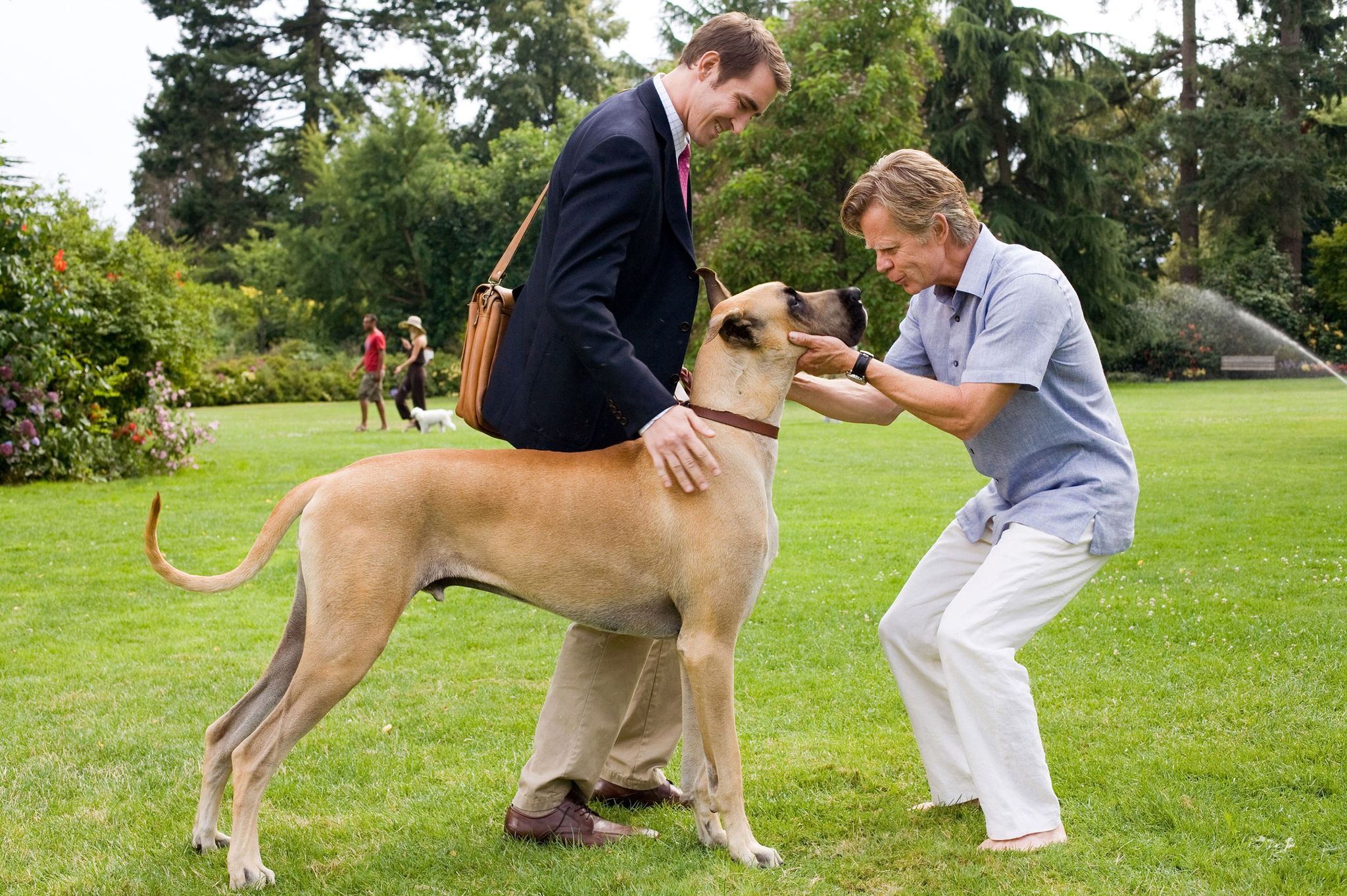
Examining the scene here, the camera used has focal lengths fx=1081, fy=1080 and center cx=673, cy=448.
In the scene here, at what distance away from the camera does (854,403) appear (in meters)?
4.27

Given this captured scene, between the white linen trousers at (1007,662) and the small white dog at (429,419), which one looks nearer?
the white linen trousers at (1007,662)

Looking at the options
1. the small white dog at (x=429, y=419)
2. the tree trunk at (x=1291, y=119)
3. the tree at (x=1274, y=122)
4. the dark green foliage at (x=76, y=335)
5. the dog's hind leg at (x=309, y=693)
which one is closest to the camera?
the dog's hind leg at (x=309, y=693)

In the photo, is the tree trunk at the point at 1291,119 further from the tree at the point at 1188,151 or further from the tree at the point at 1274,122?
the tree at the point at 1188,151

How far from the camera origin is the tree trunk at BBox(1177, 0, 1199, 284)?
140 ft

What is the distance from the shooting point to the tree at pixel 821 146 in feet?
99.8

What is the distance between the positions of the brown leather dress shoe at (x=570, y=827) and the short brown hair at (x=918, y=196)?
7.66 ft

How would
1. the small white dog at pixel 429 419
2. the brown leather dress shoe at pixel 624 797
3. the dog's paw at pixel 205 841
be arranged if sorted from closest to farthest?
the dog's paw at pixel 205 841 → the brown leather dress shoe at pixel 624 797 → the small white dog at pixel 429 419

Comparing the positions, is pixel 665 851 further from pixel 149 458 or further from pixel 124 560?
pixel 149 458

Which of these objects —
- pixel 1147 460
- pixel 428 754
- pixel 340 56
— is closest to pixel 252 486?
pixel 428 754

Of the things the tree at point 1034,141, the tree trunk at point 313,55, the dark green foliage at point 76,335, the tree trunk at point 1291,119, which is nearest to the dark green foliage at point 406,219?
the tree trunk at point 313,55

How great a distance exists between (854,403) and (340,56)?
48.9 meters

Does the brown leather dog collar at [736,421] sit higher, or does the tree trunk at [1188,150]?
the tree trunk at [1188,150]

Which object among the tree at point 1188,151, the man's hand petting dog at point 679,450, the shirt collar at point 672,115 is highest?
the tree at point 1188,151

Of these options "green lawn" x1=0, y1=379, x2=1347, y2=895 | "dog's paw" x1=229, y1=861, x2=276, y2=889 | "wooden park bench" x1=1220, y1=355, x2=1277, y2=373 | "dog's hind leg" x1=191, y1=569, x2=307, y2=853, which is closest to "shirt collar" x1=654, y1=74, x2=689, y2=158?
"green lawn" x1=0, y1=379, x2=1347, y2=895
